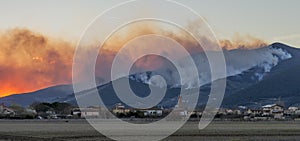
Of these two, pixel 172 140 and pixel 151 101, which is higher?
pixel 151 101

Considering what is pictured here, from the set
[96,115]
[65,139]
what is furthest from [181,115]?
[65,139]

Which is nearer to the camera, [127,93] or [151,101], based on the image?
[127,93]

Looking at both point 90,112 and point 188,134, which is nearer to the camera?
point 188,134

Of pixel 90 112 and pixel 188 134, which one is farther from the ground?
pixel 90 112

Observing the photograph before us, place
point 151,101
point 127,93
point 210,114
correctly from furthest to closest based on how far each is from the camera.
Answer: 1. point 210,114
2. point 151,101
3. point 127,93

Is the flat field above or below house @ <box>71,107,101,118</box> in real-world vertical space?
below

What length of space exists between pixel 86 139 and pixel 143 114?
11050cm

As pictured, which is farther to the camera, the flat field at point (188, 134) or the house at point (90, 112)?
the house at point (90, 112)

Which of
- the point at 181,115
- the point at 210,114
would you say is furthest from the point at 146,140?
the point at 210,114

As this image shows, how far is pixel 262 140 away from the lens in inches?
1752

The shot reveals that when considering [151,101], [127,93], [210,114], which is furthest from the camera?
[210,114]

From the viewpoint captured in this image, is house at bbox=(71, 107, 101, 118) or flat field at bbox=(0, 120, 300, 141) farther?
house at bbox=(71, 107, 101, 118)

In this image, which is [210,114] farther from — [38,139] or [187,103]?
[38,139]

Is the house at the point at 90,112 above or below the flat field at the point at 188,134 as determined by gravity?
above
